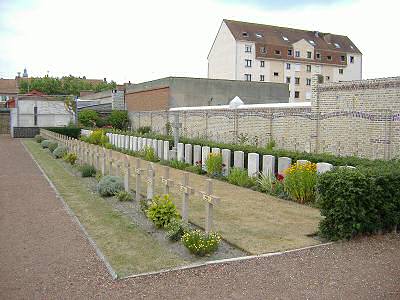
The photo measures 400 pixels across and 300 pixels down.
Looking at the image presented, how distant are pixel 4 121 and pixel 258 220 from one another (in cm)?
4179

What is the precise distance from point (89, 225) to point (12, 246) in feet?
5.04

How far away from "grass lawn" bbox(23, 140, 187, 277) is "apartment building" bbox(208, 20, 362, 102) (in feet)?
170

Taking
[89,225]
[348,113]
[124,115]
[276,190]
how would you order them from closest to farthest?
[89,225], [276,190], [348,113], [124,115]

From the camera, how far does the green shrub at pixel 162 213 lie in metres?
7.60

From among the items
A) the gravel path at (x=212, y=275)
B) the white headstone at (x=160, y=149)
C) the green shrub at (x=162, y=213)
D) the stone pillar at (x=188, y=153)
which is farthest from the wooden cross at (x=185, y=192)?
the white headstone at (x=160, y=149)

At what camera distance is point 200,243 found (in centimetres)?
623

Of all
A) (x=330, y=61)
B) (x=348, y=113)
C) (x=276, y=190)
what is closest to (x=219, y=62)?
(x=330, y=61)

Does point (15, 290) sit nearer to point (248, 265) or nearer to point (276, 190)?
point (248, 265)

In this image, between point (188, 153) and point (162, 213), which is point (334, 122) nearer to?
point (188, 153)

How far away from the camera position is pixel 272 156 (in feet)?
39.1

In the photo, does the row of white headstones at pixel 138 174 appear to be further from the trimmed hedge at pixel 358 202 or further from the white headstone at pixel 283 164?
the white headstone at pixel 283 164

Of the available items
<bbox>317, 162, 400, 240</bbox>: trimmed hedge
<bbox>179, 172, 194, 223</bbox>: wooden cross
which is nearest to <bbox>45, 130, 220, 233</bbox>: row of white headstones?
<bbox>179, 172, 194, 223</bbox>: wooden cross

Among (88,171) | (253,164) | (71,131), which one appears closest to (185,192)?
(253,164)

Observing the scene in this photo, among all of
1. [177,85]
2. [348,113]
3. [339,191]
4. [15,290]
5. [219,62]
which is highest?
[219,62]
